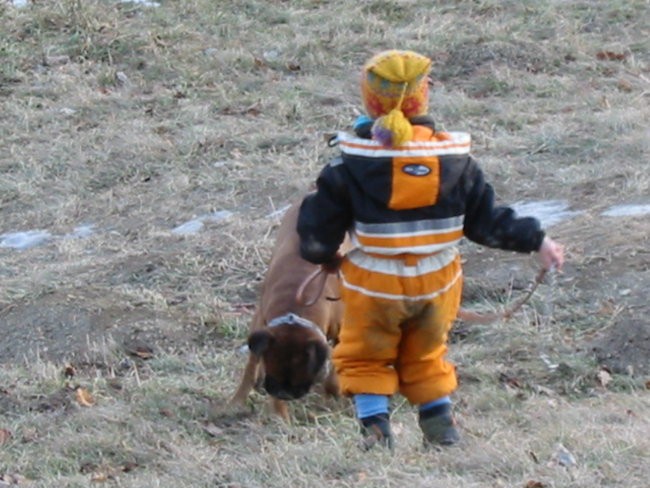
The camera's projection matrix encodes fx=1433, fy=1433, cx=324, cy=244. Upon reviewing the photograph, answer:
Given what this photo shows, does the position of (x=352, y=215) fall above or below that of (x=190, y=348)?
above

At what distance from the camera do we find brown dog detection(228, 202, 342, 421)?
5918 millimetres

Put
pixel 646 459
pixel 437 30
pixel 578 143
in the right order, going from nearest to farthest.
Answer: pixel 646 459 → pixel 578 143 → pixel 437 30

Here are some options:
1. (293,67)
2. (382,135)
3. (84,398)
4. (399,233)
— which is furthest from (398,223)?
(293,67)

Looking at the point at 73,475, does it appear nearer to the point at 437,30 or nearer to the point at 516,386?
the point at 516,386

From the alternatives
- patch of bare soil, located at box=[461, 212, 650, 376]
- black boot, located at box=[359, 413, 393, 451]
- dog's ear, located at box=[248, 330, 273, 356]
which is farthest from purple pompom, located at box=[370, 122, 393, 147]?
patch of bare soil, located at box=[461, 212, 650, 376]

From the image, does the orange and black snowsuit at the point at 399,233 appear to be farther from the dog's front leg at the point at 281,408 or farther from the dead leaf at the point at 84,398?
the dead leaf at the point at 84,398

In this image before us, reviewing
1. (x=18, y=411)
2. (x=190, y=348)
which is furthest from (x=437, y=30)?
(x=18, y=411)

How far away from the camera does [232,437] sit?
616cm

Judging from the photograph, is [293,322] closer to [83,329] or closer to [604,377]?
[604,377]

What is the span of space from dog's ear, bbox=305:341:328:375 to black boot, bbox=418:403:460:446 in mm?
758

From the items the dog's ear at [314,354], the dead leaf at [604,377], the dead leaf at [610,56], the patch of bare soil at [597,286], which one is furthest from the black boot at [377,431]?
the dead leaf at [610,56]

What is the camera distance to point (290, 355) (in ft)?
19.5

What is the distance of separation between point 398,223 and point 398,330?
0.46 meters

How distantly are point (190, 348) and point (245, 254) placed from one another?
137 centimetres
